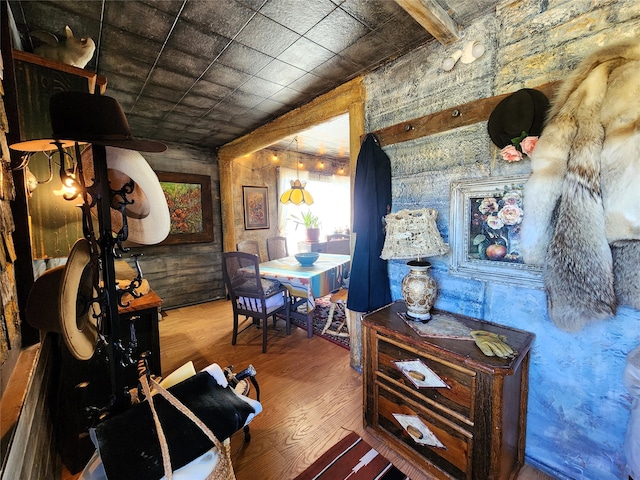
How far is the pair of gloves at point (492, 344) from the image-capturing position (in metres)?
1.18

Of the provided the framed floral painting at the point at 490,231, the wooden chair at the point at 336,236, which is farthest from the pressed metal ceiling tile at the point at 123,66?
the wooden chair at the point at 336,236

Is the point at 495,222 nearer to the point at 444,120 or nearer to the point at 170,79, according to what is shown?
the point at 444,120

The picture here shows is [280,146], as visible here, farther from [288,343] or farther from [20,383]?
[20,383]

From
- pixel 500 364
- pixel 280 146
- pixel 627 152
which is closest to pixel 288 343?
pixel 500 364

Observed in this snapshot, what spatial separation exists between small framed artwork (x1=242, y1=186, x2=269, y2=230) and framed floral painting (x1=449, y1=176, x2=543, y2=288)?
3584 mm

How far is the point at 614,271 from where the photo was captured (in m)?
1.08

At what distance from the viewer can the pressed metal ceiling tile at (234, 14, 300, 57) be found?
1542 mm

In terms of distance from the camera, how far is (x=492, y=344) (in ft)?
4.03

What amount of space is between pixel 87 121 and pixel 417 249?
1.47 meters

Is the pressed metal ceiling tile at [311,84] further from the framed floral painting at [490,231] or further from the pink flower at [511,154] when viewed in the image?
the pink flower at [511,154]

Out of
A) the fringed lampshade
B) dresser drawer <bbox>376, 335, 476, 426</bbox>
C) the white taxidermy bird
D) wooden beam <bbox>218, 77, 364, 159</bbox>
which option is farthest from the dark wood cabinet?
the fringed lampshade

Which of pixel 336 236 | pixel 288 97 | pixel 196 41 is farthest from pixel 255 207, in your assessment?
pixel 196 41

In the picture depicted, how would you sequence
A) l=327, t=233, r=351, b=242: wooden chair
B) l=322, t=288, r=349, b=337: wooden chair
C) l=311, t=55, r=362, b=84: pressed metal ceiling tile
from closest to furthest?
l=311, t=55, r=362, b=84: pressed metal ceiling tile, l=322, t=288, r=349, b=337: wooden chair, l=327, t=233, r=351, b=242: wooden chair

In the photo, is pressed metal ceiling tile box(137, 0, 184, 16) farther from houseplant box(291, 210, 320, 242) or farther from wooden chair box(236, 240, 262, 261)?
houseplant box(291, 210, 320, 242)
